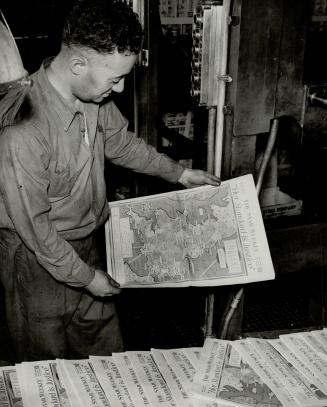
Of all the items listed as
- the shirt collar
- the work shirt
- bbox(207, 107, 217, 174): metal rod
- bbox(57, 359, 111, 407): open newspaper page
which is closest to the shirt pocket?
the work shirt

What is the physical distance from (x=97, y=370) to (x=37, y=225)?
52cm

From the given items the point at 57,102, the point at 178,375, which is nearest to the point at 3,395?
the point at 178,375

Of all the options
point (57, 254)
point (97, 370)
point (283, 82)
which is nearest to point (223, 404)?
point (97, 370)

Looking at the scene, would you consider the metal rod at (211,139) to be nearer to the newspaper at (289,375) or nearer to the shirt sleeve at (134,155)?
the shirt sleeve at (134,155)

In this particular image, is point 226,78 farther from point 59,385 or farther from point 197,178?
point 59,385

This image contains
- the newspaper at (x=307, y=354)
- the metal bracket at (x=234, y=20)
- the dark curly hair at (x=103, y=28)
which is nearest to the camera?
the newspaper at (x=307, y=354)

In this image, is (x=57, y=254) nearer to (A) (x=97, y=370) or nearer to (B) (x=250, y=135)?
(A) (x=97, y=370)

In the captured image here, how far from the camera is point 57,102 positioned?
1.65 metres

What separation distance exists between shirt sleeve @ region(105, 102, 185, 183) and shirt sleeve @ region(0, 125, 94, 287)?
0.43 meters

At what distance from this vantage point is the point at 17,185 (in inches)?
59.4

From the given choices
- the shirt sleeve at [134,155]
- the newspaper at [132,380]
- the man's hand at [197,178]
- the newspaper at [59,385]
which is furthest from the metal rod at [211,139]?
the newspaper at [59,385]

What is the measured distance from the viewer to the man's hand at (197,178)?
1864mm

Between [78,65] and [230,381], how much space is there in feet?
3.27

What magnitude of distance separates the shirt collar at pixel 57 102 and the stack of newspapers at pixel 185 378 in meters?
0.77
